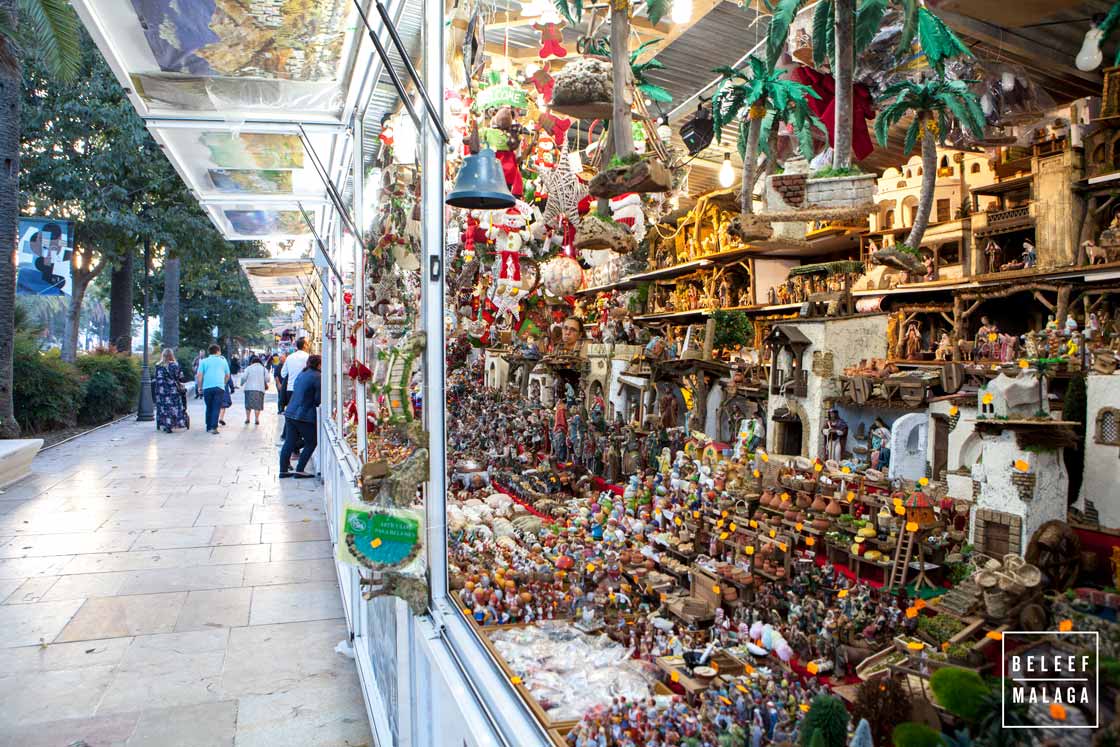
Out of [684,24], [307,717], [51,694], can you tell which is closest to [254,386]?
[51,694]

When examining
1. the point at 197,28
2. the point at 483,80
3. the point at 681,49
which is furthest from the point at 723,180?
the point at 197,28

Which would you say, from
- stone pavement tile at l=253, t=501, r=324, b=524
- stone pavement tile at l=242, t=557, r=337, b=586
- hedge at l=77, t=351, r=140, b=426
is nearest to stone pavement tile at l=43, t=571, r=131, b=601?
stone pavement tile at l=242, t=557, r=337, b=586

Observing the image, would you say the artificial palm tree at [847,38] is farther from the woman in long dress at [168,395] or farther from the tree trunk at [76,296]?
the tree trunk at [76,296]

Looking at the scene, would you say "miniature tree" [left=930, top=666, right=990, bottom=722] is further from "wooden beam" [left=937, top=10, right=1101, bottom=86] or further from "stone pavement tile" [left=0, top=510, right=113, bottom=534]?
"stone pavement tile" [left=0, top=510, right=113, bottom=534]

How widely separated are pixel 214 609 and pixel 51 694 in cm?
141

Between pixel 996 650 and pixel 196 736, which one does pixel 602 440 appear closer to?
pixel 196 736

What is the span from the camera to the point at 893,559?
10.2 feet

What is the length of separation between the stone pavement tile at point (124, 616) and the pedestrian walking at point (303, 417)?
4.00 meters

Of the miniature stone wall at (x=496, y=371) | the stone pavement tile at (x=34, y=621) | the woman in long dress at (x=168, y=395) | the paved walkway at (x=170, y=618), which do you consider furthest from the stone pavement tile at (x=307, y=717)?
the woman in long dress at (x=168, y=395)

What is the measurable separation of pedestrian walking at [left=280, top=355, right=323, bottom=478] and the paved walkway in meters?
0.76

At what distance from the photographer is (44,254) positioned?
12.0 m

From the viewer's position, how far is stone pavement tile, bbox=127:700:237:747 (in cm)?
373

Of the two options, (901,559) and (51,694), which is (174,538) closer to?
(51,694)

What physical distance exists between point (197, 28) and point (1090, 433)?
415 cm
